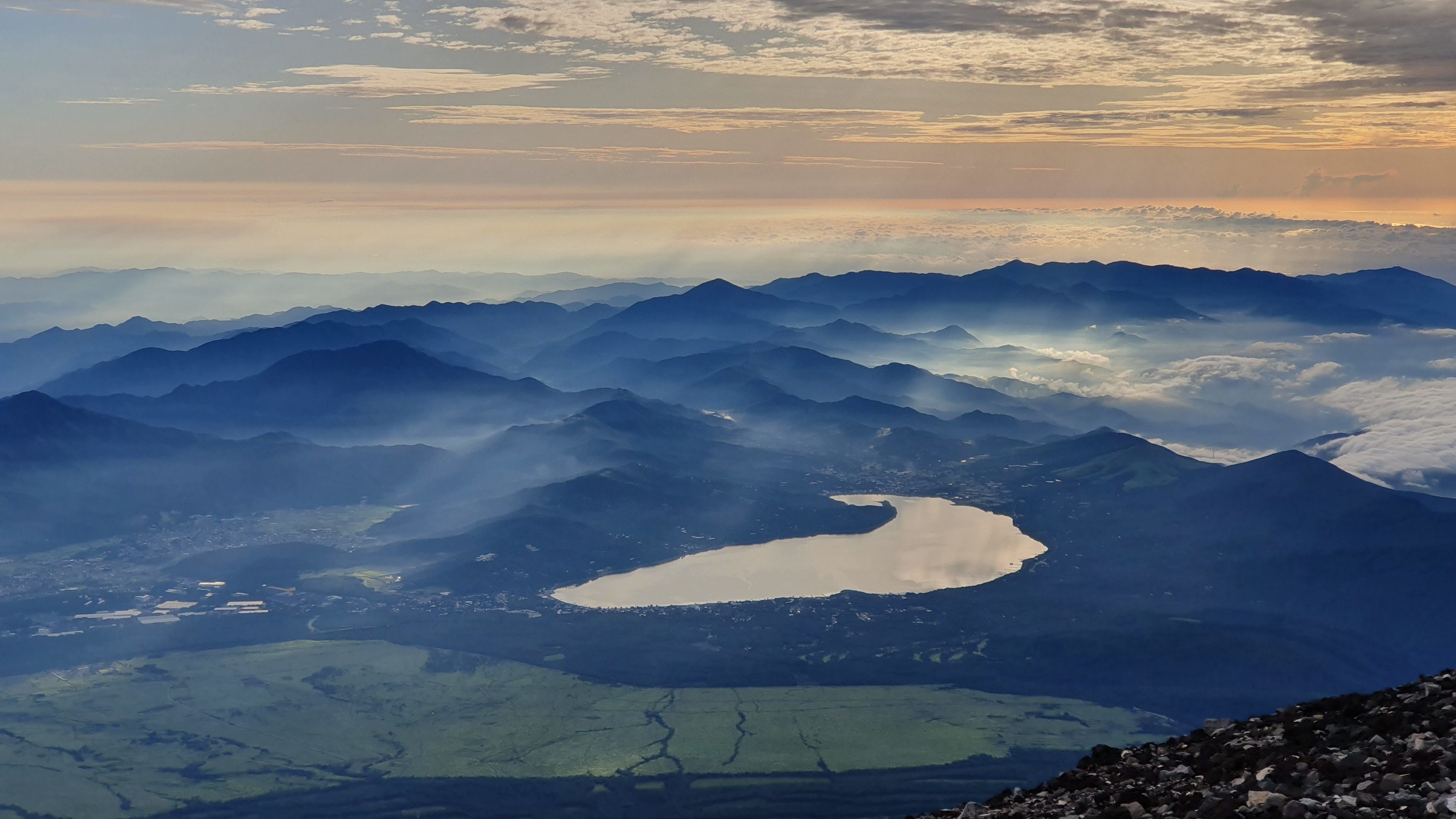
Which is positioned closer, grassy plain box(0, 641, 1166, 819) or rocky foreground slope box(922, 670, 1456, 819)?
rocky foreground slope box(922, 670, 1456, 819)

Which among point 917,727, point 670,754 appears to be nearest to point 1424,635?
point 917,727

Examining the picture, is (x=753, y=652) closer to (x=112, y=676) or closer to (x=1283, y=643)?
(x=1283, y=643)

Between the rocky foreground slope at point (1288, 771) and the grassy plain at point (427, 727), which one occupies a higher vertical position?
the rocky foreground slope at point (1288, 771)

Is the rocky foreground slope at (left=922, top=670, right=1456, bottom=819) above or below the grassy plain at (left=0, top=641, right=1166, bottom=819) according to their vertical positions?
above

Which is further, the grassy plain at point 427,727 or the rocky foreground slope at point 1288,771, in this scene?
the grassy plain at point 427,727
